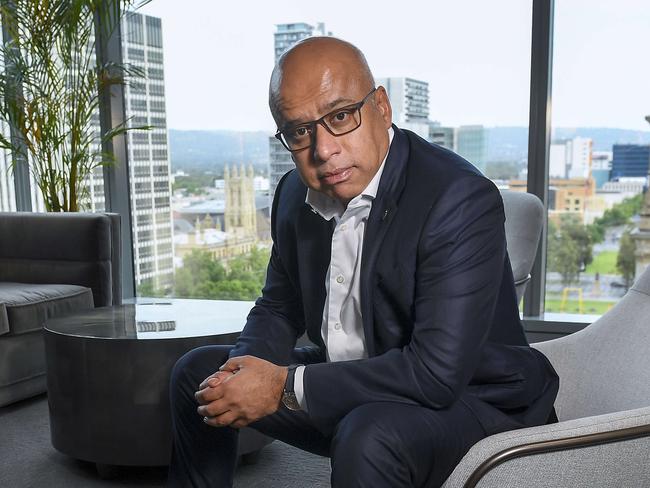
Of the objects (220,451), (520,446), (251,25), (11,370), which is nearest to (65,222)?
(11,370)

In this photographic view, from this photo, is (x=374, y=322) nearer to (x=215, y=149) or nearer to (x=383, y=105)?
(x=383, y=105)

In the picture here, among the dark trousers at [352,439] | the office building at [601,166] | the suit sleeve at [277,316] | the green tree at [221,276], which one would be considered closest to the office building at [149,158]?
the green tree at [221,276]

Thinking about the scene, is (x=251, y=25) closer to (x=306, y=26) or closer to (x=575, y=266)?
(x=306, y=26)

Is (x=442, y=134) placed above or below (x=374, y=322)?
above

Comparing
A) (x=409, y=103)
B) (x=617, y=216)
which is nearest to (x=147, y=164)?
(x=409, y=103)

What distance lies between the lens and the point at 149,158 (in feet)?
15.8

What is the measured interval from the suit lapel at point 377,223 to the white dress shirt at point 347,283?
0.03 metres

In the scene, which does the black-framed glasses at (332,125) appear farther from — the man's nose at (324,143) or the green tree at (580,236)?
the green tree at (580,236)

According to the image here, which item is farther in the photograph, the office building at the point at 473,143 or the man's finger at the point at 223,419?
the office building at the point at 473,143

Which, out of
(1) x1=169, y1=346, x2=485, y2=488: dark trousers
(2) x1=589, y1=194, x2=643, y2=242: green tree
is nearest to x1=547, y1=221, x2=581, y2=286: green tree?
(2) x1=589, y1=194, x2=643, y2=242: green tree

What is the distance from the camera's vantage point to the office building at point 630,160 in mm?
3693

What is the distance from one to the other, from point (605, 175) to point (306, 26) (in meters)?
1.79

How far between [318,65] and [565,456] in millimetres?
881

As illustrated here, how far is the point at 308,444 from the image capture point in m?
1.72
